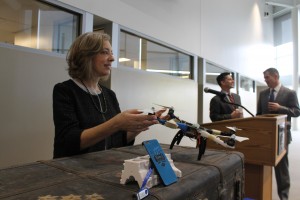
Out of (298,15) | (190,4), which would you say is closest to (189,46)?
(190,4)

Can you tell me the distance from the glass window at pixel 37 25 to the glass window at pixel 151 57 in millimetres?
655

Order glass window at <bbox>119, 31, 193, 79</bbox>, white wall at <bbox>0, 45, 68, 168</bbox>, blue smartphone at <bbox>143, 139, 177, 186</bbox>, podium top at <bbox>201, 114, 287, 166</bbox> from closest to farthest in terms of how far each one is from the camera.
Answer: blue smartphone at <bbox>143, 139, 177, 186</bbox>, white wall at <bbox>0, 45, 68, 168</bbox>, podium top at <bbox>201, 114, 287, 166</bbox>, glass window at <bbox>119, 31, 193, 79</bbox>

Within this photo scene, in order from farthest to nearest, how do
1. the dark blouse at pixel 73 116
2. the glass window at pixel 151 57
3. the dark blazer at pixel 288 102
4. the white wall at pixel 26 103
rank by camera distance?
the glass window at pixel 151 57
the dark blazer at pixel 288 102
the white wall at pixel 26 103
the dark blouse at pixel 73 116

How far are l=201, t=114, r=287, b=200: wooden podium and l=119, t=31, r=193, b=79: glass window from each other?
132 centimetres

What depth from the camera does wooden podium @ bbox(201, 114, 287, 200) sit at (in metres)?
1.76

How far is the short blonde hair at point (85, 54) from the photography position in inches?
49.4

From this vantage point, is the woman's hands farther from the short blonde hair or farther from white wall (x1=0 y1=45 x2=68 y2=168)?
white wall (x1=0 y1=45 x2=68 y2=168)

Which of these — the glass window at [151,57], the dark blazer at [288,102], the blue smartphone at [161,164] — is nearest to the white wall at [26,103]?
the glass window at [151,57]

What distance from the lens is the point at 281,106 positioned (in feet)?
8.47

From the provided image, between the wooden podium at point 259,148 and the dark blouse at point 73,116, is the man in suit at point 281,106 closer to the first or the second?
Answer: the wooden podium at point 259,148

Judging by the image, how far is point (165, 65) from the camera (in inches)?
136

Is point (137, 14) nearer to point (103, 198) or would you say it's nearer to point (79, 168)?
point (79, 168)

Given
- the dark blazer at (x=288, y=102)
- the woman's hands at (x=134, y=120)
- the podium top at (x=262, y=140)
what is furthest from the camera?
the dark blazer at (x=288, y=102)

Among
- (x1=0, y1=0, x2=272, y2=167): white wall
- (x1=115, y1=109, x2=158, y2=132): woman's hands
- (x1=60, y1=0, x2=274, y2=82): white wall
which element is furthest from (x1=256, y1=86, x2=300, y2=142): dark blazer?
(x1=115, y1=109, x2=158, y2=132): woman's hands
